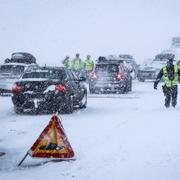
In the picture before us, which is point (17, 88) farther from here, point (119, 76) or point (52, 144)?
point (119, 76)

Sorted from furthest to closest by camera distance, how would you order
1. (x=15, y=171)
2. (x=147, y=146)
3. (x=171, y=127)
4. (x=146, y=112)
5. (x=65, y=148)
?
(x=146, y=112) < (x=171, y=127) < (x=147, y=146) < (x=65, y=148) < (x=15, y=171)

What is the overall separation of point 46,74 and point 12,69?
829 centimetres

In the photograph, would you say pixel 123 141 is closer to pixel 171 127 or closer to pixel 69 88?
pixel 171 127

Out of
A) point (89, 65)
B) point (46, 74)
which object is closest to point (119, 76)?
point (46, 74)

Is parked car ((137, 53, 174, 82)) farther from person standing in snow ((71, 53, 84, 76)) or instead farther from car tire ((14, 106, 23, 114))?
car tire ((14, 106, 23, 114))

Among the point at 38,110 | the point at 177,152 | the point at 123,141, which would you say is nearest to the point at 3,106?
the point at 38,110

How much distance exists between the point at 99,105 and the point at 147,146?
1005 centimetres

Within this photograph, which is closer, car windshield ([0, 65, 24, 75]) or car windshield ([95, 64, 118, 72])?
car windshield ([0, 65, 24, 75])

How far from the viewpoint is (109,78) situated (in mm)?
26672

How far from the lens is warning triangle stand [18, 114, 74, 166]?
8.52 meters

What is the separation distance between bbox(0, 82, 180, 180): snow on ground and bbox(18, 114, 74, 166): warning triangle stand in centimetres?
16

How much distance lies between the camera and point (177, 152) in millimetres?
9500

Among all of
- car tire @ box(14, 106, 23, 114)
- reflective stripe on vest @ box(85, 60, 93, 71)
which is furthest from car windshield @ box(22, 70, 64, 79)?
reflective stripe on vest @ box(85, 60, 93, 71)

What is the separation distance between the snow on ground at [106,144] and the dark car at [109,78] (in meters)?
8.56
